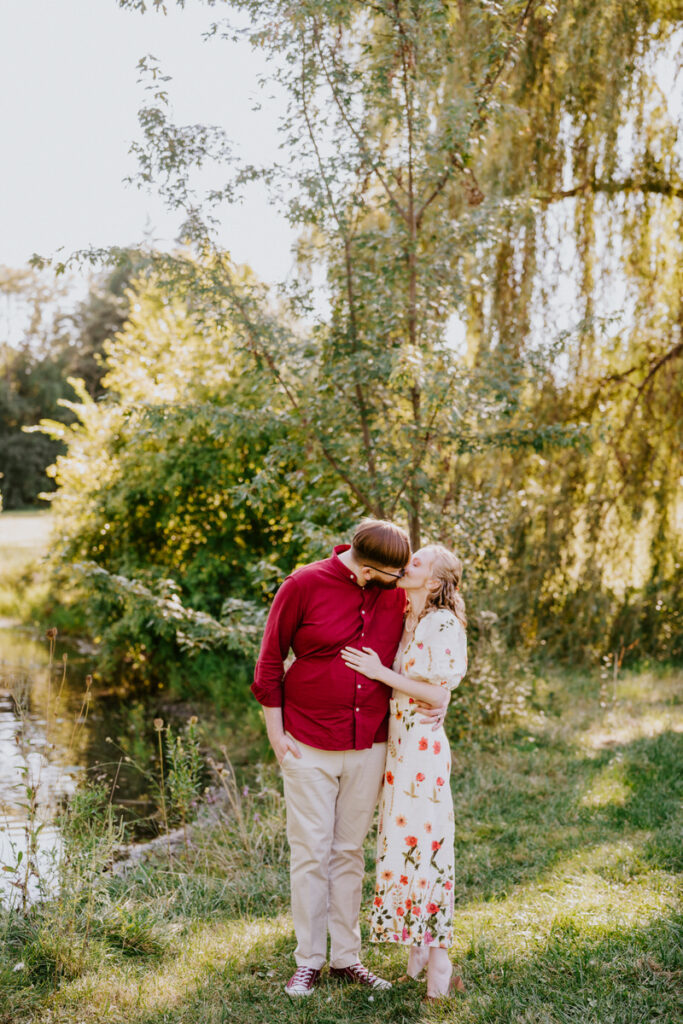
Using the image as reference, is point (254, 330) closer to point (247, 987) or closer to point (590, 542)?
point (247, 987)

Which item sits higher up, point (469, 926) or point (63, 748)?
point (469, 926)

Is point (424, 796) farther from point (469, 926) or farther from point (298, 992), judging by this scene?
point (469, 926)

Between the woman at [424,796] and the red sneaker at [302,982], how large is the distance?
0.32m

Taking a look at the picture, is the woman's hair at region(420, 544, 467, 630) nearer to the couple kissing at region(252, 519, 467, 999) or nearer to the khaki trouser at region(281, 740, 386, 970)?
the couple kissing at region(252, 519, 467, 999)

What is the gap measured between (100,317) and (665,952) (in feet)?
127

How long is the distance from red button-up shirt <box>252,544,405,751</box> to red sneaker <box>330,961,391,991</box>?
894 mm

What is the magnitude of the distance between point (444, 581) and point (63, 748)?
6.23 m

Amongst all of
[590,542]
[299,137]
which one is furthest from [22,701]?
[590,542]

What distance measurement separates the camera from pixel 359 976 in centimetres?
344

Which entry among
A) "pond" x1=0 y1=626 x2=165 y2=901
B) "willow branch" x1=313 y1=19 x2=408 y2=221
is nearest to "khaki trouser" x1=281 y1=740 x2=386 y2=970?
"pond" x1=0 y1=626 x2=165 y2=901

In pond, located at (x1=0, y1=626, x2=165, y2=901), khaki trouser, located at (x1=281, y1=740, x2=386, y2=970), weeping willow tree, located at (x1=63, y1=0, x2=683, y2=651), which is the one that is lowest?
pond, located at (x1=0, y1=626, x2=165, y2=901)

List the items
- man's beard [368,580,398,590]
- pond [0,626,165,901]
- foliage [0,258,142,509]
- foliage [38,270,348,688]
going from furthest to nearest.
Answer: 1. foliage [0,258,142,509]
2. foliage [38,270,348,688]
3. pond [0,626,165,901]
4. man's beard [368,580,398,590]

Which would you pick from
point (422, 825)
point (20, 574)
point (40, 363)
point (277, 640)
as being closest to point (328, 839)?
point (422, 825)

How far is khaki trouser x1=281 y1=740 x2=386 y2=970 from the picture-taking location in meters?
3.35
